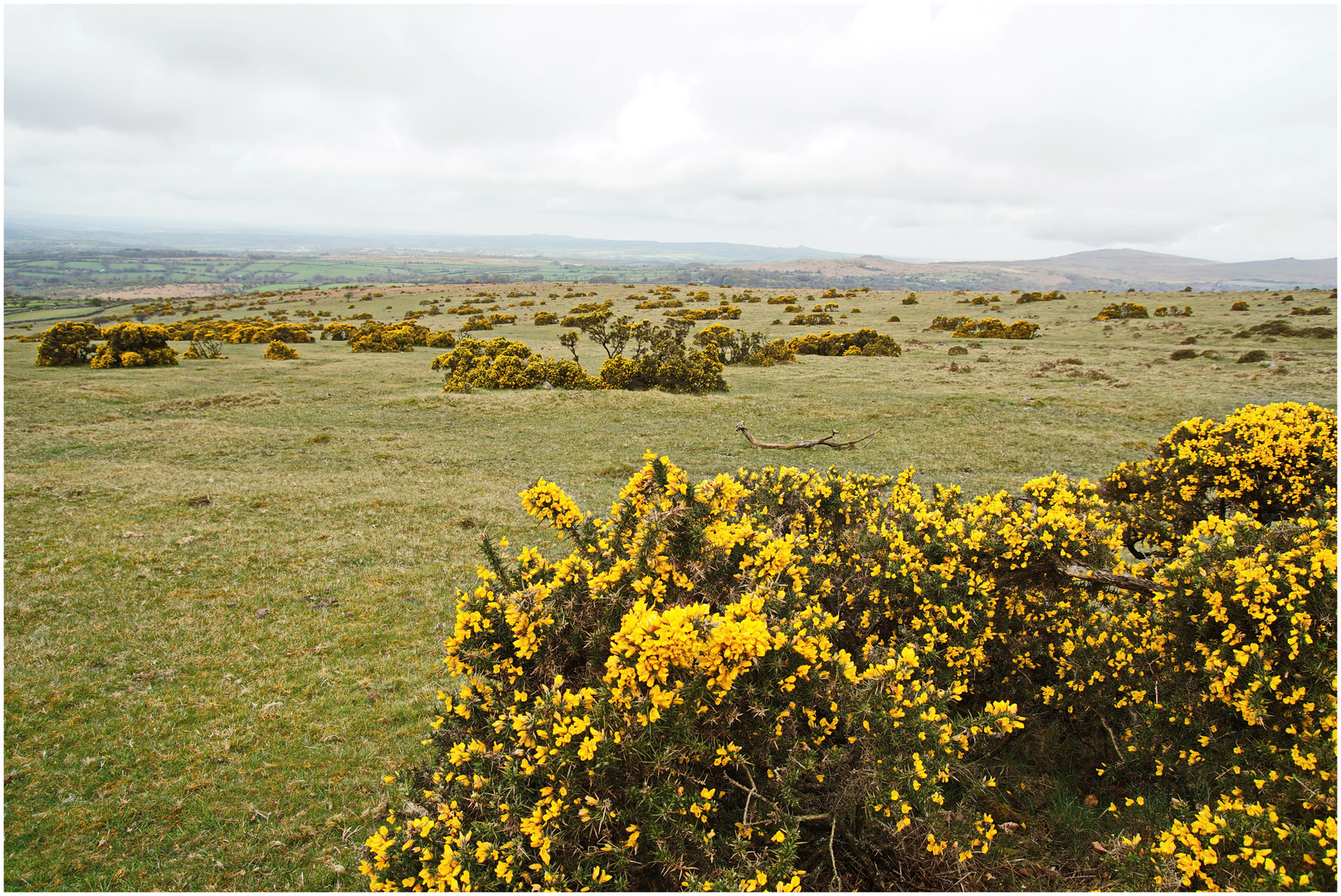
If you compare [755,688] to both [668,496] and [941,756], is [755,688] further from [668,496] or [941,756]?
[668,496]

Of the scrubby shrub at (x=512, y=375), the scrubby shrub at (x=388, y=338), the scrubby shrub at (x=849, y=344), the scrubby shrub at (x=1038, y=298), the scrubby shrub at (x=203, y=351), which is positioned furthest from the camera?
the scrubby shrub at (x=1038, y=298)

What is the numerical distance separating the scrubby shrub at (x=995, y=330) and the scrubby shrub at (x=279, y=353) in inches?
1766

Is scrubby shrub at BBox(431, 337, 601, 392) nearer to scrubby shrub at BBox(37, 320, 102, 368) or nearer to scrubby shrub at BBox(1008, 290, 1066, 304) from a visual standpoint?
scrubby shrub at BBox(37, 320, 102, 368)

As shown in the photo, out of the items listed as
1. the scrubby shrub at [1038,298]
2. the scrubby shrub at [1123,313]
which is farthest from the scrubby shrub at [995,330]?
the scrubby shrub at [1038,298]

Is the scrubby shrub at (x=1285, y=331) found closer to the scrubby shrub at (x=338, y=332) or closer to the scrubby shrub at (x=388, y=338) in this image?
the scrubby shrub at (x=388, y=338)

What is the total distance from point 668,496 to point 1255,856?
13.7 feet

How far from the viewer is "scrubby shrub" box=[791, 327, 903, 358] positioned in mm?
37406

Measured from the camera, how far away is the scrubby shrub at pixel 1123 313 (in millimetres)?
46125

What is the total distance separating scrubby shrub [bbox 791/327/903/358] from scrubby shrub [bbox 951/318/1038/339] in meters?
8.95

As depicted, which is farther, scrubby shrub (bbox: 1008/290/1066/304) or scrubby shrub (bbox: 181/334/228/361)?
scrubby shrub (bbox: 1008/290/1066/304)

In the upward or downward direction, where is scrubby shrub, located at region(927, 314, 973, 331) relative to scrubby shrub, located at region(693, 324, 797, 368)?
upward

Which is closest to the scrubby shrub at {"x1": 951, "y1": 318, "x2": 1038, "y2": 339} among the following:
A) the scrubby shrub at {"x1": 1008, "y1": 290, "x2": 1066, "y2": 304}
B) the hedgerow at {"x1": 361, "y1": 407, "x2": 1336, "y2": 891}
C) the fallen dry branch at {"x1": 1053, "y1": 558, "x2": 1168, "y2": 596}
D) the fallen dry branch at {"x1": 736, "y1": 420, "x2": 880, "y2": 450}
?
the scrubby shrub at {"x1": 1008, "y1": 290, "x2": 1066, "y2": 304}

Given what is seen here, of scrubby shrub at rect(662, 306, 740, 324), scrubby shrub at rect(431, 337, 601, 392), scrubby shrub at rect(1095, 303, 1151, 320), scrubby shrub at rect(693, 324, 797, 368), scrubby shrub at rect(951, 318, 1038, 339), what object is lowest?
scrubby shrub at rect(431, 337, 601, 392)

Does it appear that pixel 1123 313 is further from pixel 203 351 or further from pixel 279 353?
pixel 203 351
